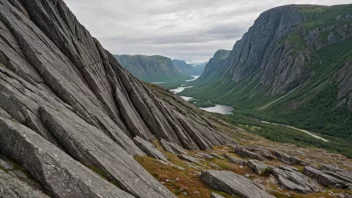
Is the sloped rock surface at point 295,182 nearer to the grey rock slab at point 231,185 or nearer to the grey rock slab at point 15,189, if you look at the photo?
the grey rock slab at point 231,185

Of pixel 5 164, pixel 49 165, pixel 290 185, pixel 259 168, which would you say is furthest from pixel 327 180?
pixel 5 164

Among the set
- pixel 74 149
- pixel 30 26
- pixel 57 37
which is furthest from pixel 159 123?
pixel 74 149

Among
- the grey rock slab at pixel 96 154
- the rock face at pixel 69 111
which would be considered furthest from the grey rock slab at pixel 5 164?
the grey rock slab at pixel 96 154

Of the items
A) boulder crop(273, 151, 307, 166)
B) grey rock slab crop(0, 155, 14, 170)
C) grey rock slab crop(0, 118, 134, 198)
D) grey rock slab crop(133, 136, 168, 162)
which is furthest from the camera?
boulder crop(273, 151, 307, 166)

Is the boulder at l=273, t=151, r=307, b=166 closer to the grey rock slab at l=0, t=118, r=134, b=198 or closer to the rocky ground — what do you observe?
the rocky ground

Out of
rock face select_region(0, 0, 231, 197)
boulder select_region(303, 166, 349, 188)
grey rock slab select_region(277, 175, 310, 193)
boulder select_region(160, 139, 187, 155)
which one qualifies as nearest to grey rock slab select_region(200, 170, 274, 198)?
rock face select_region(0, 0, 231, 197)

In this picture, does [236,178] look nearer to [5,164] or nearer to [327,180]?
[327,180]

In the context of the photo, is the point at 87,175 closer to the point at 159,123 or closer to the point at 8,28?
the point at 8,28
